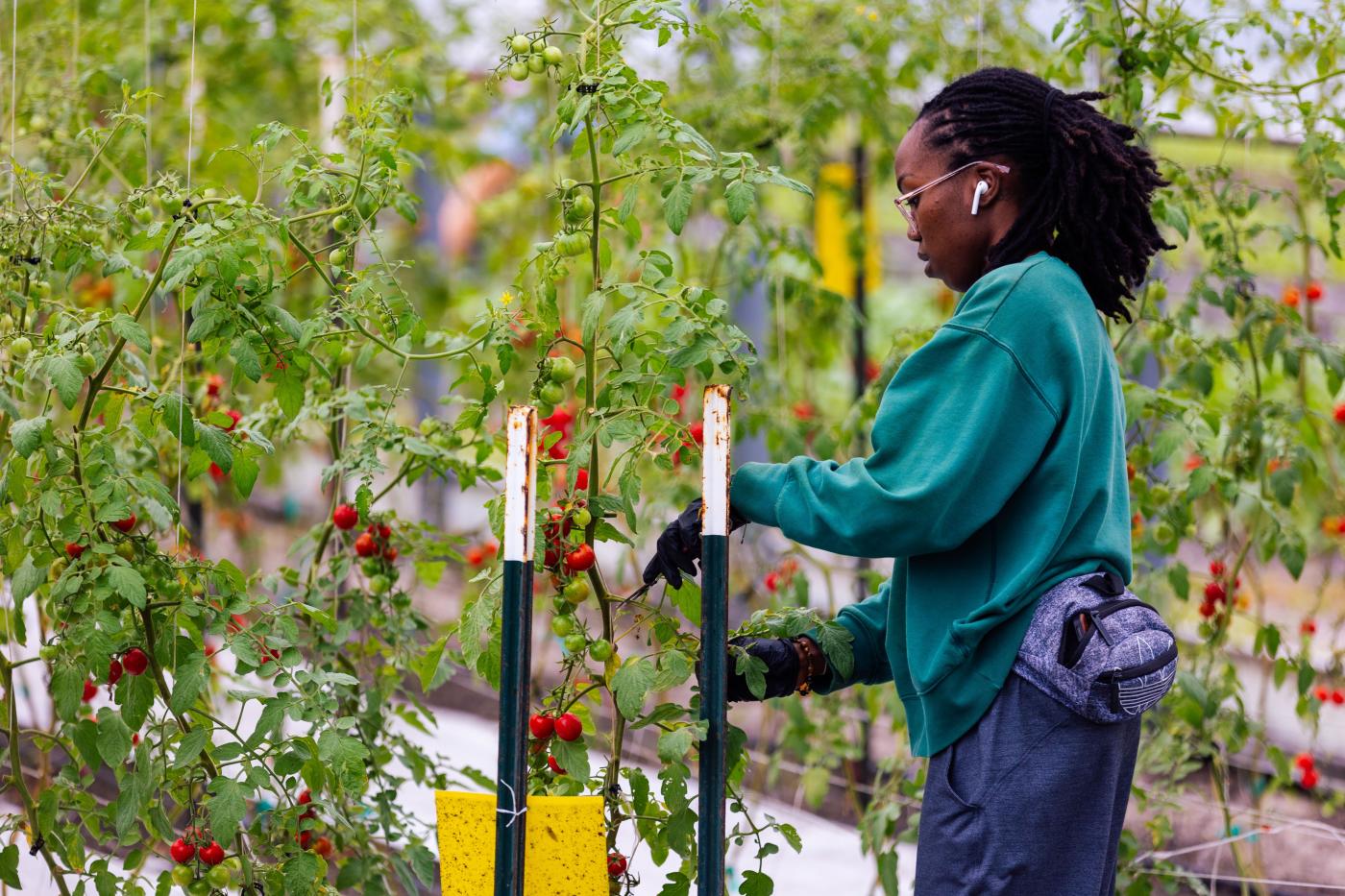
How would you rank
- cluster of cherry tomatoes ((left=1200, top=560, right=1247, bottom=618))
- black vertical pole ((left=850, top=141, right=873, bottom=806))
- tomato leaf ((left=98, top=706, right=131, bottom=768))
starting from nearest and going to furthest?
1. tomato leaf ((left=98, top=706, right=131, bottom=768))
2. cluster of cherry tomatoes ((left=1200, top=560, right=1247, bottom=618))
3. black vertical pole ((left=850, top=141, right=873, bottom=806))

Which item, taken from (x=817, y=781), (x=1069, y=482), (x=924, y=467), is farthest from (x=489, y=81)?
(x=817, y=781)

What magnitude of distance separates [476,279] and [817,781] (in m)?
3.24

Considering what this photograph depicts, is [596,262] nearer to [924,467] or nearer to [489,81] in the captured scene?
[489,81]

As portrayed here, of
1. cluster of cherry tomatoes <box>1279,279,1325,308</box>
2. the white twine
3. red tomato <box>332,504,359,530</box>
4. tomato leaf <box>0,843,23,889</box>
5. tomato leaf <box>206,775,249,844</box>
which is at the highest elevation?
cluster of cherry tomatoes <box>1279,279,1325,308</box>

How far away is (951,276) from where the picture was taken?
1589 mm

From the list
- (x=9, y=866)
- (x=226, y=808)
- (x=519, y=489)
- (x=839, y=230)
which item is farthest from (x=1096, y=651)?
(x=839, y=230)

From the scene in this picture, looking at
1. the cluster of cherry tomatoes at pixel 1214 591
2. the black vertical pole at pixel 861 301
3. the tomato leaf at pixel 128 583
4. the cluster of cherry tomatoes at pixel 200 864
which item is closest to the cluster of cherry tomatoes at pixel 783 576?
the black vertical pole at pixel 861 301

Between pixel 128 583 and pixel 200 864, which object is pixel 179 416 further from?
pixel 200 864

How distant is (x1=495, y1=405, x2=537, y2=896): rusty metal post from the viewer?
4.63 ft

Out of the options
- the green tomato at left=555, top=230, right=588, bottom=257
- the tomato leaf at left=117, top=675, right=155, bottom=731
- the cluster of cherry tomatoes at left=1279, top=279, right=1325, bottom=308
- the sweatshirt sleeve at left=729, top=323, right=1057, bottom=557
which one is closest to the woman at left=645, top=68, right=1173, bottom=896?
the sweatshirt sleeve at left=729, top=323, right=1057, bottom=557

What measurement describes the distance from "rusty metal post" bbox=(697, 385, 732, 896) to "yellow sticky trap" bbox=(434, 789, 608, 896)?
0.38 ft

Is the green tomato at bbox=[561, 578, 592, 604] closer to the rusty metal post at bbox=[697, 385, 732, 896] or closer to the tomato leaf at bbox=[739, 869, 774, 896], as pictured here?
the rusty metal post at bbox=[697, 385, 732, 896]

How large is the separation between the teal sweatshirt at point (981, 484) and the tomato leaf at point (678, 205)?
0.29 meters

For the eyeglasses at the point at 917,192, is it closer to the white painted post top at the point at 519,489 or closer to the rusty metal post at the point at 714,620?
the rusty metal post at the point at 714,620
